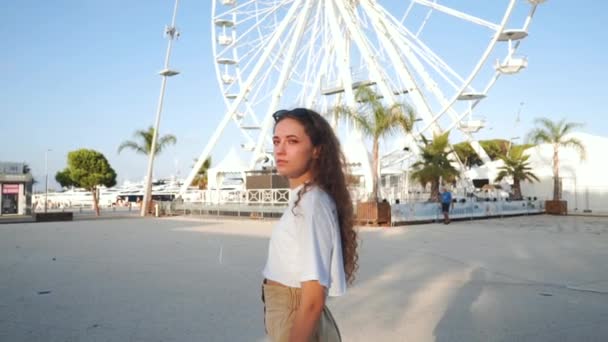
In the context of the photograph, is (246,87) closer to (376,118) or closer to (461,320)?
(376,118)

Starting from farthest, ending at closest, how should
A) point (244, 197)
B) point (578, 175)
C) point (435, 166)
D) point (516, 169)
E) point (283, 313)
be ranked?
point (578, 175)
point (516, 169)
point (244, 197)
point (435, 166)
point (283, 313)

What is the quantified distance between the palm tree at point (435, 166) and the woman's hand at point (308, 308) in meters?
21.1

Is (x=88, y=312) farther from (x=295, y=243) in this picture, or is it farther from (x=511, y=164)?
(x=511, y=164)

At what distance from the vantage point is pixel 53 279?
7555 millimetres

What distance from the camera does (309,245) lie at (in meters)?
1.87

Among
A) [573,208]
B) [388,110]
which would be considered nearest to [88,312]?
[388,110]

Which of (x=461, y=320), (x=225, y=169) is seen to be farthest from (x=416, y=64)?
(x=461, y=320)

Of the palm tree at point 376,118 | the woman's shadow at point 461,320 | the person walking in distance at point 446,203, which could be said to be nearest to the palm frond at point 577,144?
the palm tree at point 376,118

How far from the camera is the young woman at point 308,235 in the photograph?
1.88 metres

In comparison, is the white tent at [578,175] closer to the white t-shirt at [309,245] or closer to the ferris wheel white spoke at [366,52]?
the ferris wheel white spoke at [366,52]

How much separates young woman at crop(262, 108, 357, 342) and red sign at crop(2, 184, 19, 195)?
1311 inches

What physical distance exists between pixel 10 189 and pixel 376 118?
22780 millimetres

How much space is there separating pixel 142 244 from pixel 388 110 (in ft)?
38.3

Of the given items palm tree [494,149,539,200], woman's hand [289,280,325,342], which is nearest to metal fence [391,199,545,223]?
palm tree [494,149,539,200]
